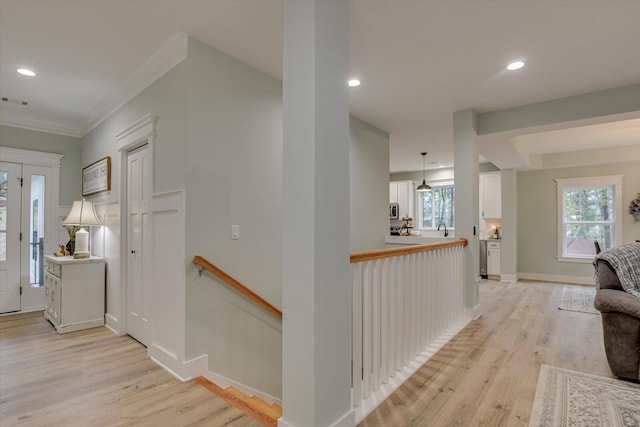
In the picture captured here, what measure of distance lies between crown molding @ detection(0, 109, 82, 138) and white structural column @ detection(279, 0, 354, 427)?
4.50 metres

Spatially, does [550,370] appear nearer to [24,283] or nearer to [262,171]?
[262,171]

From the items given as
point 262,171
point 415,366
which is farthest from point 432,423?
point 262,171

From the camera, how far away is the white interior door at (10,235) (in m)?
4.20

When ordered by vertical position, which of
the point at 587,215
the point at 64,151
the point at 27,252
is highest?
the point at 64,151

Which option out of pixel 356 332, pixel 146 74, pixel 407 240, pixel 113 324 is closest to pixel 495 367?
pixel 356 332

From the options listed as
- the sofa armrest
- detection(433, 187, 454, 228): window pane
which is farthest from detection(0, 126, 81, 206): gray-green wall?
detection(433, 187, 454, 228): window pane

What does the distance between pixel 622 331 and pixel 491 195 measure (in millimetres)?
5323

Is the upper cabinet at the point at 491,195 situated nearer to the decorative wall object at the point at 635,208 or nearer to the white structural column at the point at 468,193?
the decorative wall object at the point at 635,208

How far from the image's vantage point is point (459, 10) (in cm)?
220

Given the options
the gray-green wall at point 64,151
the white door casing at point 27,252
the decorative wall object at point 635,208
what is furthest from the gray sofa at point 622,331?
the white door casing at point 27,252

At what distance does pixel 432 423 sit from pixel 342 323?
84cm

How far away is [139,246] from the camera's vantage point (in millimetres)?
3174

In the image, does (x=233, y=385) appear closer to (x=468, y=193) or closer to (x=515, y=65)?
(x=468, y=193)

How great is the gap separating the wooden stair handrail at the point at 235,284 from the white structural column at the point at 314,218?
1.05 metres
